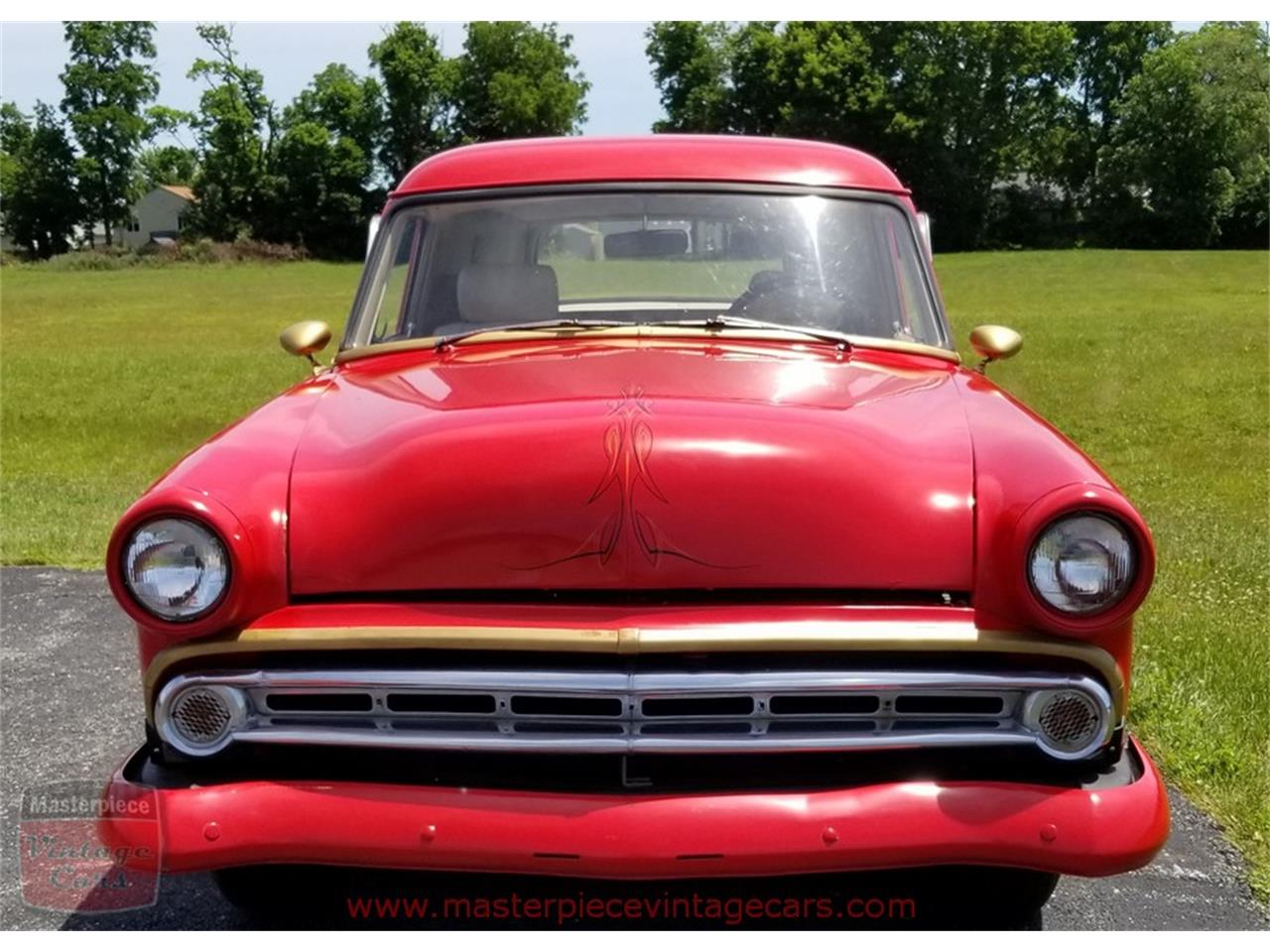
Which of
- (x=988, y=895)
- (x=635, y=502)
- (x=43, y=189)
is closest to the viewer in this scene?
(x=635, y=502)

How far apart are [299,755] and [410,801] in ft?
0.92

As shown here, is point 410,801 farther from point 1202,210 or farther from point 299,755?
point 1202,210

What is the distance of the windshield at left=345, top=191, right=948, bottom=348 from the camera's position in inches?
141

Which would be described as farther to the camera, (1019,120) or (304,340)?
(1019,120)

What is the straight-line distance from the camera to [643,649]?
2.34m

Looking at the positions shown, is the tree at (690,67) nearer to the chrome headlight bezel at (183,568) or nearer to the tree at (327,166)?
the tree at (327,166)

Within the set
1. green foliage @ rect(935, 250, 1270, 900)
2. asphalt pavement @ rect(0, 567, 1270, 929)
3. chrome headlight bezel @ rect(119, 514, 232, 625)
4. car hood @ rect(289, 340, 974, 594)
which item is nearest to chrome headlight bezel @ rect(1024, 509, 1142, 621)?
car hood @ rect(289, 340, 974, 594)

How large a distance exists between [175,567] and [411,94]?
70755mm

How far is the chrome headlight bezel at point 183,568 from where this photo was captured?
245 cm

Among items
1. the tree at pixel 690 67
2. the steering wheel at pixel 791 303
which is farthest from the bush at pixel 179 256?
the steering wheel at pixel 791 303

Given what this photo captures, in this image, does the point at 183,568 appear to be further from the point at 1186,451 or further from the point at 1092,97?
the point at 1092,97

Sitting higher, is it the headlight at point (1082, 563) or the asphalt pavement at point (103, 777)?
the headlight at point (1082, 563)

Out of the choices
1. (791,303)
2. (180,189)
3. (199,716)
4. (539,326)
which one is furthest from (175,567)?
(180,189)

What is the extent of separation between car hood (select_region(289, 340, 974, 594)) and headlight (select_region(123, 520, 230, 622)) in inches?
5.8
